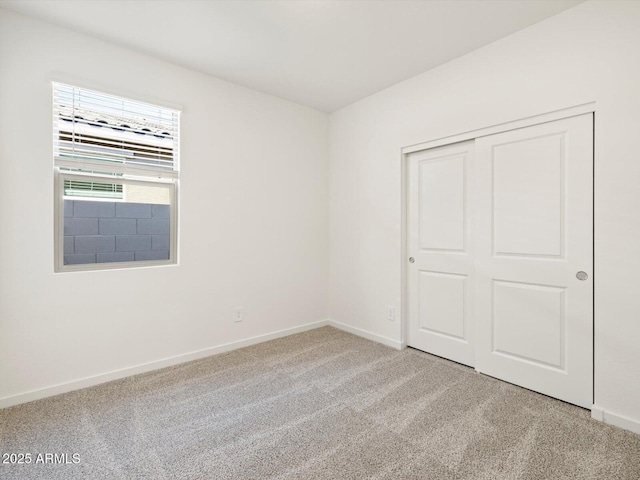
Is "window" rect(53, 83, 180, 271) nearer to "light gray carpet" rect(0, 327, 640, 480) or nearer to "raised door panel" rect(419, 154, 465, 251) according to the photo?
"light gray carpet" rect(0, 327, 640, 480)

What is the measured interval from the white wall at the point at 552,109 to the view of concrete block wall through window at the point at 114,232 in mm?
2026

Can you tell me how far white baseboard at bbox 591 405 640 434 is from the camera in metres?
1.83

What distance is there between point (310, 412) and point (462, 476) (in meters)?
0.92

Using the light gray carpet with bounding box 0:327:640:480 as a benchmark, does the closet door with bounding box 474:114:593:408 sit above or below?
above

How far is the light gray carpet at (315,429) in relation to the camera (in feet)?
5.11

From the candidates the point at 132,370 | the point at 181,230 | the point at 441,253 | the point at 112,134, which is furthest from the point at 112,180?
Answer: the point at 441,253

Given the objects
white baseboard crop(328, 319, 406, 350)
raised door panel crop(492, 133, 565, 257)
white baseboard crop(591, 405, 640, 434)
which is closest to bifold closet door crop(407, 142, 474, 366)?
white baseboard crop(328, 319, 406, 350)

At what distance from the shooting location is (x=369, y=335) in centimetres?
345

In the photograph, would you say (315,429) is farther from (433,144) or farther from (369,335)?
(433,144)

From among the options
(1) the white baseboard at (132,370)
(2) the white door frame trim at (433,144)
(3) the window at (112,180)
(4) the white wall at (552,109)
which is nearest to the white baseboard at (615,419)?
(4) the white wall at (552,109)

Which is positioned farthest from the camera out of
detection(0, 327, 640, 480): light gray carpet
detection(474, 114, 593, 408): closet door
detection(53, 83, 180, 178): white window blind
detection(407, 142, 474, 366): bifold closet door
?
detection(407, 142, 474, 366): bifold closet door

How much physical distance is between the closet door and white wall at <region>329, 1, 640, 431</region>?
0.10m

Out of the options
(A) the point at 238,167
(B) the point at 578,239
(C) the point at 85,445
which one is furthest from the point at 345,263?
(C) the point at 85,445

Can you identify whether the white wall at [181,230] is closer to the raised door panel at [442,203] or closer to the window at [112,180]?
the window at [112,180]
